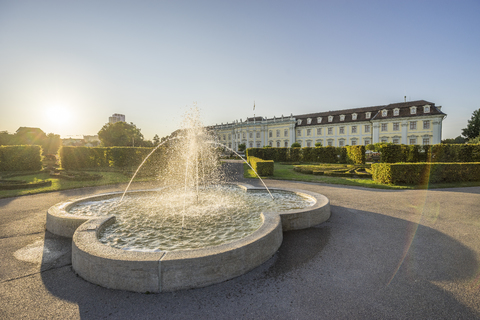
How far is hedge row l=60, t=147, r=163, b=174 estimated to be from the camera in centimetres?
1983

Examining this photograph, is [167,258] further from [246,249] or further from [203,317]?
[246,249]

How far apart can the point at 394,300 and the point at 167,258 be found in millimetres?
3077

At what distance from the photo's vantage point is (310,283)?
329cm

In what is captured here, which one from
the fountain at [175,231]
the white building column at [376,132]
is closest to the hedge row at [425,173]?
the fountain at [175,231]

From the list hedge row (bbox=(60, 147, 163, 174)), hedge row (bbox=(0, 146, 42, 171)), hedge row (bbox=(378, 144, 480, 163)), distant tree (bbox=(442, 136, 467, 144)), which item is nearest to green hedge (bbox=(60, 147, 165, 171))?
hedge row (bbox=(60, 147, 163, 174))

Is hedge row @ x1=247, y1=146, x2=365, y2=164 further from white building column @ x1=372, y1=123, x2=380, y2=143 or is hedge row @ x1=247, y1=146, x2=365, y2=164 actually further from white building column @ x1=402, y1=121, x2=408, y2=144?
white building column @ x1=402, y1=121, x2=408, y2=144

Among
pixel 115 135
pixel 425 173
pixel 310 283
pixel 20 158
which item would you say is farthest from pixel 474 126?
pixel 115 135

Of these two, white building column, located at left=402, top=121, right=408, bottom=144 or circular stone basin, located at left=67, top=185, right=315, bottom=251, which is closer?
circular stone basin, located at left=67, top=185, right=315, bottom=251

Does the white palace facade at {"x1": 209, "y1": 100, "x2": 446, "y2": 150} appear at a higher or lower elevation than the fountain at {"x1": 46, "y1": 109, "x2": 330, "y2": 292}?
higher

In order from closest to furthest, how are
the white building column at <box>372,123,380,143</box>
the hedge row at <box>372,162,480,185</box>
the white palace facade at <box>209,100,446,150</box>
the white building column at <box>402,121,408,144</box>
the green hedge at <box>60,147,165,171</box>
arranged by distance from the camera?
the hedge row at <box>372,162,480,185</box>, the green hedge at <box>60,147,165,171</box>, the white palace facade at <box>209,100,446,150</box>, the white building column at <box>402,121,408,144</box>, the white building column at <box>372,123,380,143</box>

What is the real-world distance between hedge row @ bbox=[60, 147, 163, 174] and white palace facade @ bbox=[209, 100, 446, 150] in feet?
159

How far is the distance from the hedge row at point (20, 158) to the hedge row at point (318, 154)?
1054 inches

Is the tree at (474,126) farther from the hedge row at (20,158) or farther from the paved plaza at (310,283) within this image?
the hedge row at (20,158)

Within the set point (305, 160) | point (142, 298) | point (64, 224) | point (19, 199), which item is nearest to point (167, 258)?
point (142, 298)
